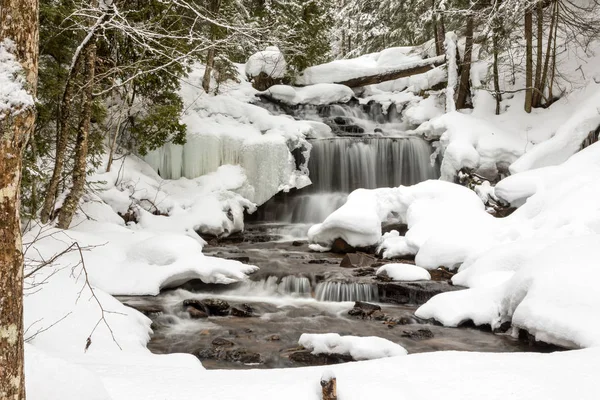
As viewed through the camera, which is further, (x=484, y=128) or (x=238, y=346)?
(x=484, y=128)

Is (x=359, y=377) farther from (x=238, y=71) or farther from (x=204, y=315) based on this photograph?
(x=238, y=71)

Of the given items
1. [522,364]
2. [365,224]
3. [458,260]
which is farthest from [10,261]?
[365,224]

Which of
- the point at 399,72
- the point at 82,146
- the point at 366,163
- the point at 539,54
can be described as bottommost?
the point at 82,146

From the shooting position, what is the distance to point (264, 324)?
670cm

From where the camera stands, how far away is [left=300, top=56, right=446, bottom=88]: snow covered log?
1797cm

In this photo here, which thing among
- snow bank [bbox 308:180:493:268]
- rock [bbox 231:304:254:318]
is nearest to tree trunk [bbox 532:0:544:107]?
snow bank [bbox 308:180:493:268]

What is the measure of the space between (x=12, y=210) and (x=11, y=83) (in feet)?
1.54

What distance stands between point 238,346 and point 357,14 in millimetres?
25707

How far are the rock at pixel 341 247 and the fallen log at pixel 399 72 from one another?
9.50m

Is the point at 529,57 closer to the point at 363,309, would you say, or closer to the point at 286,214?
the point at 286,214

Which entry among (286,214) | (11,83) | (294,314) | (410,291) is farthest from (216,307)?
(286,214)

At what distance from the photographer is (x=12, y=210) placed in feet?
5.66

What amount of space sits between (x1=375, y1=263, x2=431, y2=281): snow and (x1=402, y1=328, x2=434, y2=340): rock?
6.49ft

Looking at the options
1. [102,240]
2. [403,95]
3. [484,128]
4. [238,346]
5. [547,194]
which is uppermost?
[403,95]
